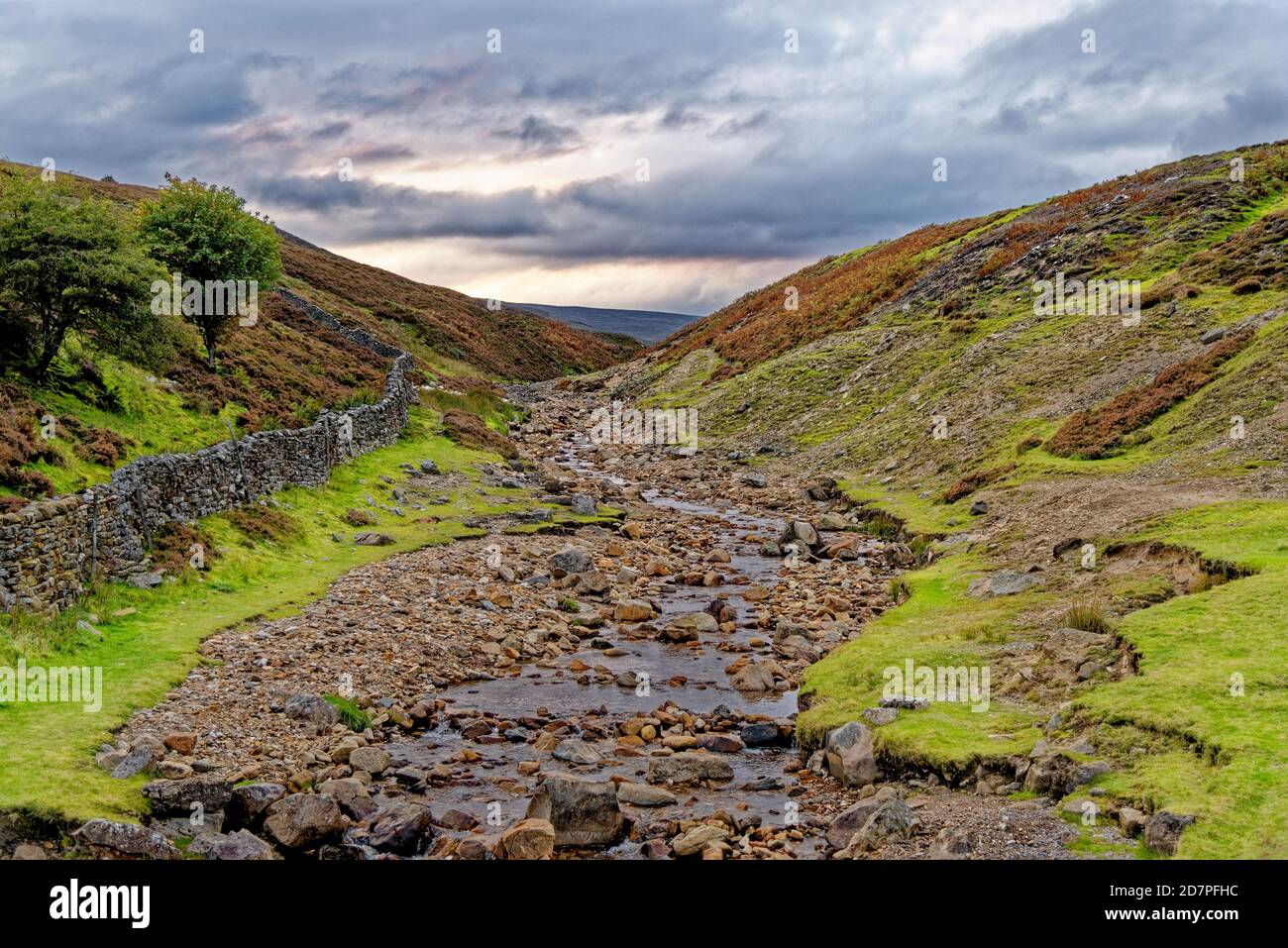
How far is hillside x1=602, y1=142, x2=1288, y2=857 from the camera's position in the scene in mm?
13039

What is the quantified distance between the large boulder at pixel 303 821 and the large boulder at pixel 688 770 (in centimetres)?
520

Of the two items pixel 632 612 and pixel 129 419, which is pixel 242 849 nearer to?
pixel 632 612

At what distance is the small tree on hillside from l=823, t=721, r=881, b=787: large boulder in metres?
30.6

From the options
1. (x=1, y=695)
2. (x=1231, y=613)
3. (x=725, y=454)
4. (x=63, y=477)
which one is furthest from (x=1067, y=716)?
(x=725, y=454)

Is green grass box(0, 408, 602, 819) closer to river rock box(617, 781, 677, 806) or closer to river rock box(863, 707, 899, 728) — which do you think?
river rock box(617, 781, 677, 806)

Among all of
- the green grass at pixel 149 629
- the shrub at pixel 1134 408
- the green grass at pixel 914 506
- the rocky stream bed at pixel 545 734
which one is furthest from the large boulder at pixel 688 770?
the shrub at pixel 1134 408

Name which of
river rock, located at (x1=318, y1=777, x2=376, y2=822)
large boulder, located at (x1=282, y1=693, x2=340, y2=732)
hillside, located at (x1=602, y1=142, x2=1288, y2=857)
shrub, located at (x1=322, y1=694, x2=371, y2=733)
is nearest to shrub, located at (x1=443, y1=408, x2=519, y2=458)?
hillside, located at (x1=602, y1=142, x2=1288, y2=857)

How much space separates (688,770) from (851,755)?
2775 mm

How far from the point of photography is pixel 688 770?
15461mm

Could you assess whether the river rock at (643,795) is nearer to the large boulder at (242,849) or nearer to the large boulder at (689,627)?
the large boulder at (242,849)

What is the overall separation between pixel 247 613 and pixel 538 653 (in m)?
6.89

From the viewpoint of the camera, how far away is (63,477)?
20766 millimetres

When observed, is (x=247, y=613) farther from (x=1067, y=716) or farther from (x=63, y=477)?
(x=1067, y=716)

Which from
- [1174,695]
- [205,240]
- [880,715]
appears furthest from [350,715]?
[205,240]
